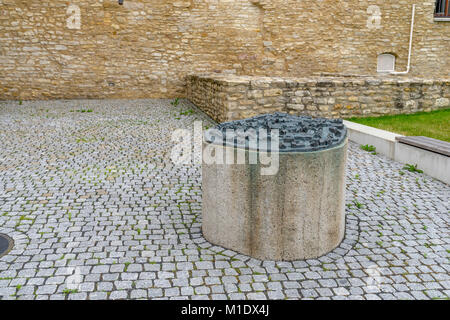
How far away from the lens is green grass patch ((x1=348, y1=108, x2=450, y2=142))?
22.8ft

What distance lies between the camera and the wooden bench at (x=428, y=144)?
5.12 meters

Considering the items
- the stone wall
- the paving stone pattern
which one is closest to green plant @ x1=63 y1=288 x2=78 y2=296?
the paving stone pattern

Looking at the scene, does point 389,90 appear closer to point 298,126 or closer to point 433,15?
point 298,126

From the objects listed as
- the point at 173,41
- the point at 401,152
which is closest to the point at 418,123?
the point at 401,152

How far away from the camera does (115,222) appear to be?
397 cm

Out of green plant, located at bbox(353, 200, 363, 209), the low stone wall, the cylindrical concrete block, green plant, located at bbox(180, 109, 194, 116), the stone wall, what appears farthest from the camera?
the stone wall

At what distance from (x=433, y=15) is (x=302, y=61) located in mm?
5590

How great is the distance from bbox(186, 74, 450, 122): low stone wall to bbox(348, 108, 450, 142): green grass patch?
10.8 inches

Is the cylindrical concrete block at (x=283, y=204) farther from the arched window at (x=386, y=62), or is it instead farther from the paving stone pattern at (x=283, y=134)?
the arched window at (x=386, y=62)

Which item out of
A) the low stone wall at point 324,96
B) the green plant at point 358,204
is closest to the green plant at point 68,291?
the green plant at point 358,204

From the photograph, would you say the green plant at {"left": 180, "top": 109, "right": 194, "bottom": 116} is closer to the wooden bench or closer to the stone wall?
the stone wall

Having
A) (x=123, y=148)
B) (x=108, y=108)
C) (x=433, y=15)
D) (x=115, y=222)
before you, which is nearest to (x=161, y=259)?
(x=115, y=222)

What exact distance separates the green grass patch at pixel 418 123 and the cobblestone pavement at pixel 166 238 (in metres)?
1.15

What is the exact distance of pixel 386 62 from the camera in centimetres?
1603
